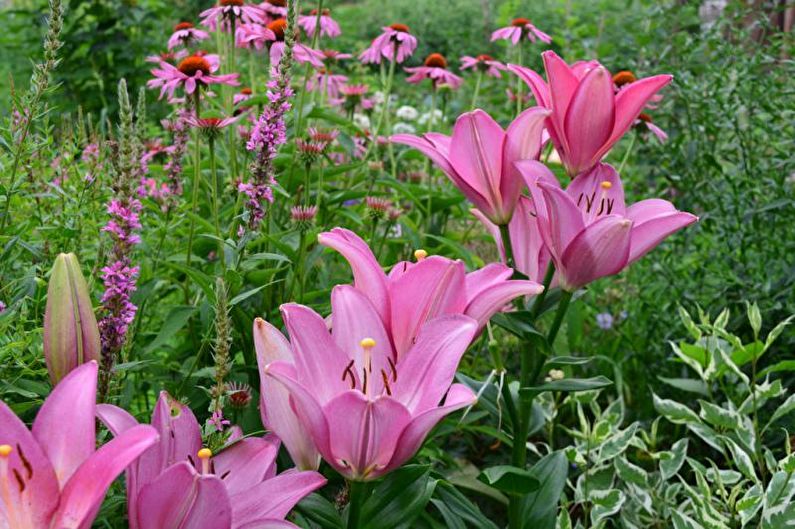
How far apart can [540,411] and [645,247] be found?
0.43 meters

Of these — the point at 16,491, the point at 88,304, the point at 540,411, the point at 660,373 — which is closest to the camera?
the point at 16,491

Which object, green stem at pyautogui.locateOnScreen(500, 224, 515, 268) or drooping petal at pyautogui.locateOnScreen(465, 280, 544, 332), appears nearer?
drooping petal at pyautogui.locateOnScreen(465, 280, 544, 332)

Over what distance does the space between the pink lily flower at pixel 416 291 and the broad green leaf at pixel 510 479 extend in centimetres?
23

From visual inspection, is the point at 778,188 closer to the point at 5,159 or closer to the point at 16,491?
the point at 5,159

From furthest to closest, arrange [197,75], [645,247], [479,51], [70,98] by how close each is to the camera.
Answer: [479,51] → [70,98] → [197,75] → [645,247]

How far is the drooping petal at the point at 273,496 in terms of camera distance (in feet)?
2.65

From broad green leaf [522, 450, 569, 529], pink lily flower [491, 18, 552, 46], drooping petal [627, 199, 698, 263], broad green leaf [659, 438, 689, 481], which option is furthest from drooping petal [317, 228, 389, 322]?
pink lily flower [491, 18, 552, 46]

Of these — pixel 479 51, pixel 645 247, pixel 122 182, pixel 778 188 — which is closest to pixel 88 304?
pixel 122 182

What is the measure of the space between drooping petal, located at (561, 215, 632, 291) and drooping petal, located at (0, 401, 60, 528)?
618 millimetres

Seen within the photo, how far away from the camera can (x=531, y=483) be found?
112 centimetres

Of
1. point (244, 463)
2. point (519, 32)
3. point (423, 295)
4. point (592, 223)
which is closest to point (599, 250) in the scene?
point (592, 223)

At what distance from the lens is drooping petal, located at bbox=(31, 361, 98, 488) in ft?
2.38

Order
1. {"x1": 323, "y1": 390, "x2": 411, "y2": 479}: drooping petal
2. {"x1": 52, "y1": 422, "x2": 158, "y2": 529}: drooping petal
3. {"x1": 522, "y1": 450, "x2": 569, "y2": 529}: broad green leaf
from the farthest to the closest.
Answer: {"x1": 522, "y1": 450, "x2": 569, "y2": 529}: broad green leaf < {"x1": 323, "y1": 390, "x2": 411, "y2": 479}: drooping petal < {"x1": 52, "y1": 422, "x2": 158, "y2": 529}: drooping petal

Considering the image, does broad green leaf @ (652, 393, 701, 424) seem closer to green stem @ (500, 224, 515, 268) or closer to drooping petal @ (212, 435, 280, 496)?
green stem @ (500, 224, 515, 268)
